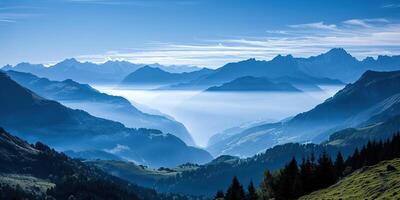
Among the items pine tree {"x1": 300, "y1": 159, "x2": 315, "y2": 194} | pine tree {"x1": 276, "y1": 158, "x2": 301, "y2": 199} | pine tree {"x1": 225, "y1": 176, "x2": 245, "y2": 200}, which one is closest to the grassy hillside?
pine tree {"x1": 276, "y1": 158, "x2": 301, "y2": 199}

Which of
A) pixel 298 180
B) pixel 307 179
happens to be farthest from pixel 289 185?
pixel 307 179

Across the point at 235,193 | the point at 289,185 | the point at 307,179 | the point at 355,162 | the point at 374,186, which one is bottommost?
the point at 235,193

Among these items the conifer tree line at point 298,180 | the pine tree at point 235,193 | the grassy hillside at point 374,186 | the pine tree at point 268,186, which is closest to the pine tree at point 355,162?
the conifer tree line at point 298,180

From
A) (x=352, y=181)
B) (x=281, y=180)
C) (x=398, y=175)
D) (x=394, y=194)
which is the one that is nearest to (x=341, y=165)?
(x=281, y=180)

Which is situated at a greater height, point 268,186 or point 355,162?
point 355,162

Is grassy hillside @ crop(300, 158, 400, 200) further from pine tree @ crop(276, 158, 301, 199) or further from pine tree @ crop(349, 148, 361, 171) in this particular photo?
pine tree @ crop(349, 148, 361, 171)

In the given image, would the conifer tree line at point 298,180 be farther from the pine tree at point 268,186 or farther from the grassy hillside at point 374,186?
the grassy hillside at point 374,186

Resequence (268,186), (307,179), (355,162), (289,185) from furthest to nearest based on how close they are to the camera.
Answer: (355,162) < (268,186) < (307,179) < (289,185)

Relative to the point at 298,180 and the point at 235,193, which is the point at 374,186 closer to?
the point at 298,180

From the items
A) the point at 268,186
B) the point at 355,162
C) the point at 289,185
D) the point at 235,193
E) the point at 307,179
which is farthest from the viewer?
the point at 355,162
